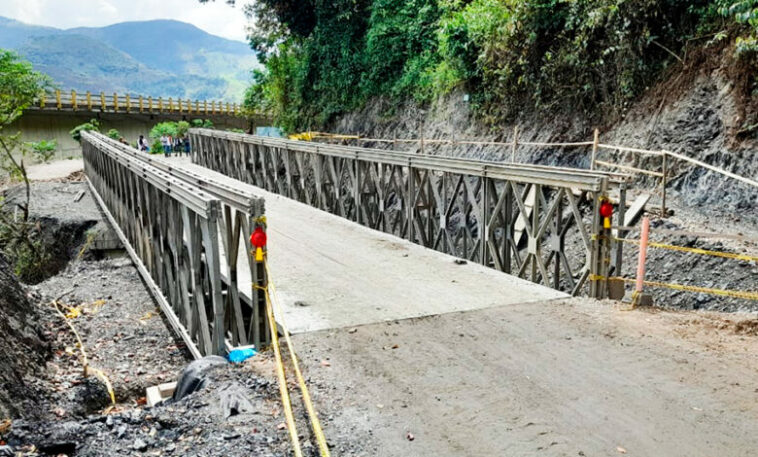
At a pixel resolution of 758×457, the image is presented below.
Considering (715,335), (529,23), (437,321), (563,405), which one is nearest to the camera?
(563,405)

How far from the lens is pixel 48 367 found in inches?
315

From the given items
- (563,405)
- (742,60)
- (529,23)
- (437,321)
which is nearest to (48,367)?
(437,321)

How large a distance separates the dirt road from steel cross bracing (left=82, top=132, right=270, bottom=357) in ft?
4.31

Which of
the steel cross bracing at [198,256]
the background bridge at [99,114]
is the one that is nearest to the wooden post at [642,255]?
the steel cross bracing at [198,256]

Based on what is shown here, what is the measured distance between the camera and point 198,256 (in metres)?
7.54

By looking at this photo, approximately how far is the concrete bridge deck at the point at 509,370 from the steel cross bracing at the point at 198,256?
73cm

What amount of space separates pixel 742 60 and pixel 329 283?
10056 millimetres

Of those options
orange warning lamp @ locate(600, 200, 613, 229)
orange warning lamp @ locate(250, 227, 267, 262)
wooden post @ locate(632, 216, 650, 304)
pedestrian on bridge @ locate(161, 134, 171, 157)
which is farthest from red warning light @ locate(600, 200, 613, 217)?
pedestrian on bridge @ locate(161, 134, 171, 157)

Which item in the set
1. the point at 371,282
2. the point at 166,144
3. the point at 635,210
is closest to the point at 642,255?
the point at 371,282

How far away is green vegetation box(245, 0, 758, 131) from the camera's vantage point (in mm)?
14242

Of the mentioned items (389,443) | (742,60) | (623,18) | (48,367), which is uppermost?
(623,18)

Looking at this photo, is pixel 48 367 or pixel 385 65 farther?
pixel 385 65

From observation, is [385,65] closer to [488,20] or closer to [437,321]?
[488,20]

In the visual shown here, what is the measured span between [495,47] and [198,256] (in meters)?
14.3
